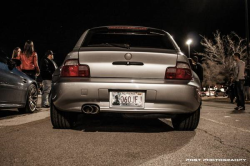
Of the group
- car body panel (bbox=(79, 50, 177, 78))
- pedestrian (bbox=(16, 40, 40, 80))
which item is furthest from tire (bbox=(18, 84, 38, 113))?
car body panel (bbox=(79, 50, 177, 78))

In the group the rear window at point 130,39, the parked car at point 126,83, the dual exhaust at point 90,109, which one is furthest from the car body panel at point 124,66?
the rear window at point 130,39

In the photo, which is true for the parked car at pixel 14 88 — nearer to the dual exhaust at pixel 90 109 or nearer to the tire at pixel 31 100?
the tire at pixel 31 100

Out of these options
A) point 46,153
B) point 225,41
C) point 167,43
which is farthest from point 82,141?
point 225,41

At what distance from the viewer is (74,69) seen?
3.88m

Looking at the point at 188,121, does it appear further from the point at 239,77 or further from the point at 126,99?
the point at 239,77

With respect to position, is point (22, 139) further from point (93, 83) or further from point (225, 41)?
point (225, 41)

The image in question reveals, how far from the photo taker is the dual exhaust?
12.3 feet

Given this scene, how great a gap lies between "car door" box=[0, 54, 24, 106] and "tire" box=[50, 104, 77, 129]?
1.94 metres

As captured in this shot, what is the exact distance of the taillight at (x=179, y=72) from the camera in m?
3.87

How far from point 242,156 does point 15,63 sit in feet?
16.5

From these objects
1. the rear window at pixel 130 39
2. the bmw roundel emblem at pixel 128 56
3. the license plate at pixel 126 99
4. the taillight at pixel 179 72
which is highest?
the rear window at pixel 130 39

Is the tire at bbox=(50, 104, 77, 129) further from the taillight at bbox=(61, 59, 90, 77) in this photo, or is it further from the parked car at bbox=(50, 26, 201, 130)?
the taillight at bbox=(61, 59, 90, 77)

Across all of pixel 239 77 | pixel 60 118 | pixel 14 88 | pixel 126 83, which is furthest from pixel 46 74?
pixel 239 77

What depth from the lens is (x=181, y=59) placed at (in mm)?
3996
